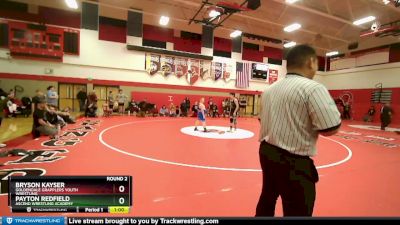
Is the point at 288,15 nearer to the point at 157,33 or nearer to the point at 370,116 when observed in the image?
the point at 157,33

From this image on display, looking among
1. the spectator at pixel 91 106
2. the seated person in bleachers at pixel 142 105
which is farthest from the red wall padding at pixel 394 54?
the spectator at pixel 91 106

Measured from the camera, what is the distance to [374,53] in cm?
2005

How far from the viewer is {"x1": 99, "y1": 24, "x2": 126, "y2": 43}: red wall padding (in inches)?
635

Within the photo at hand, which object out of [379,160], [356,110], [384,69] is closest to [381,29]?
[384,69]

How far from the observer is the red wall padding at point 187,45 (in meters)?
18.6

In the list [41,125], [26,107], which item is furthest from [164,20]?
[41,125]

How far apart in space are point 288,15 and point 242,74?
620 cm

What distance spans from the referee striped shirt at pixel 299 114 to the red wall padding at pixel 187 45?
1770 cm

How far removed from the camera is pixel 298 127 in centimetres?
157

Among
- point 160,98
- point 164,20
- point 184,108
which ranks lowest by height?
point 184,108

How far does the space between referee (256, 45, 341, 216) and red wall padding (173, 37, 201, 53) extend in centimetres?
1768

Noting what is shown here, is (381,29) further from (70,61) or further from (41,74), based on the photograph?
(41,74)

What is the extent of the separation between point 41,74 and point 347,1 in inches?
737
